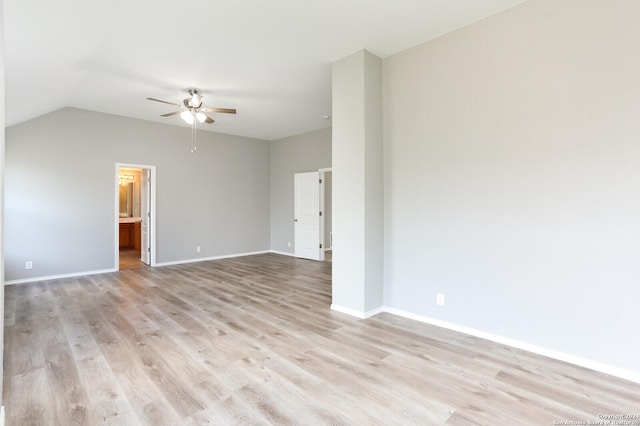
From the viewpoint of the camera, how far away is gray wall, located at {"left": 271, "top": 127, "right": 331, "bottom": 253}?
7.44 m

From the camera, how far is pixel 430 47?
133 inches

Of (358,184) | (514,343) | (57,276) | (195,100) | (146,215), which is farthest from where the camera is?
(146,215)

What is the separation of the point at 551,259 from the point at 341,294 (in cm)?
213

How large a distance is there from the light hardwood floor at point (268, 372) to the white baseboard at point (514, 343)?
0.09m

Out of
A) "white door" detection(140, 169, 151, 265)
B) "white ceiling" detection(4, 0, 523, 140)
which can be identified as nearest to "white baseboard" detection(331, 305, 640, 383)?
"white ceiling" detection(4, 0, 523, 140)

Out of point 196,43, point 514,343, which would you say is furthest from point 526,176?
point 196,43

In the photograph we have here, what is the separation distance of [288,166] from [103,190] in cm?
401

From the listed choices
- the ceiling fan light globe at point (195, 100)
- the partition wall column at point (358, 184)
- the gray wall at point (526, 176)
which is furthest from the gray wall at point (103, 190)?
the gray wall at point (526, 176)

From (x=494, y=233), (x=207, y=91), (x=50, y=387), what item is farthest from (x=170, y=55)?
(x=494, y=233)

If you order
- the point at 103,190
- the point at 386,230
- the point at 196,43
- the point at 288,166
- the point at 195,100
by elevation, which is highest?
Answer: the point at 196,43

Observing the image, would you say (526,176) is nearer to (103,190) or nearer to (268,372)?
(268,372)

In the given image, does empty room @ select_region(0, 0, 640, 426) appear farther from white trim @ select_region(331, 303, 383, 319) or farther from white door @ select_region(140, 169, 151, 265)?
white door @ select_region(140, 169, 151, 265)

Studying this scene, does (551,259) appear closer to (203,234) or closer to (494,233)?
(494,233)

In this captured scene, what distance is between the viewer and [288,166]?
26.8 ft
